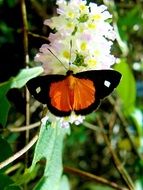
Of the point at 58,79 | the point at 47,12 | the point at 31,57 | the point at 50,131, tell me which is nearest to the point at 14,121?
the point at 31,57

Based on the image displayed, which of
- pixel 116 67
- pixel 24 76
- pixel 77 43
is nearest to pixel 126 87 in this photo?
pixel 116 67

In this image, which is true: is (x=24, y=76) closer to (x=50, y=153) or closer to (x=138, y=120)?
(x=50, y=153)

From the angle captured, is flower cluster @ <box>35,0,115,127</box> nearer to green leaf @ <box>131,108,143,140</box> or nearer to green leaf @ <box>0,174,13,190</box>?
green leaf @ <box>0,174,13,190</box>

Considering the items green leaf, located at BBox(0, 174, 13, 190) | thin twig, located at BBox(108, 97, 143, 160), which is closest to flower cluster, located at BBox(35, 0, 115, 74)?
green leaf, located at BBox(0, 174, 13, 190)

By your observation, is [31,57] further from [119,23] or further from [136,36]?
[136,36]

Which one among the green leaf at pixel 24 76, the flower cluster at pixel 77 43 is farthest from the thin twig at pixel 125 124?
the flower cluster at pixel 77 43

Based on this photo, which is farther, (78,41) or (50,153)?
(50,153)
